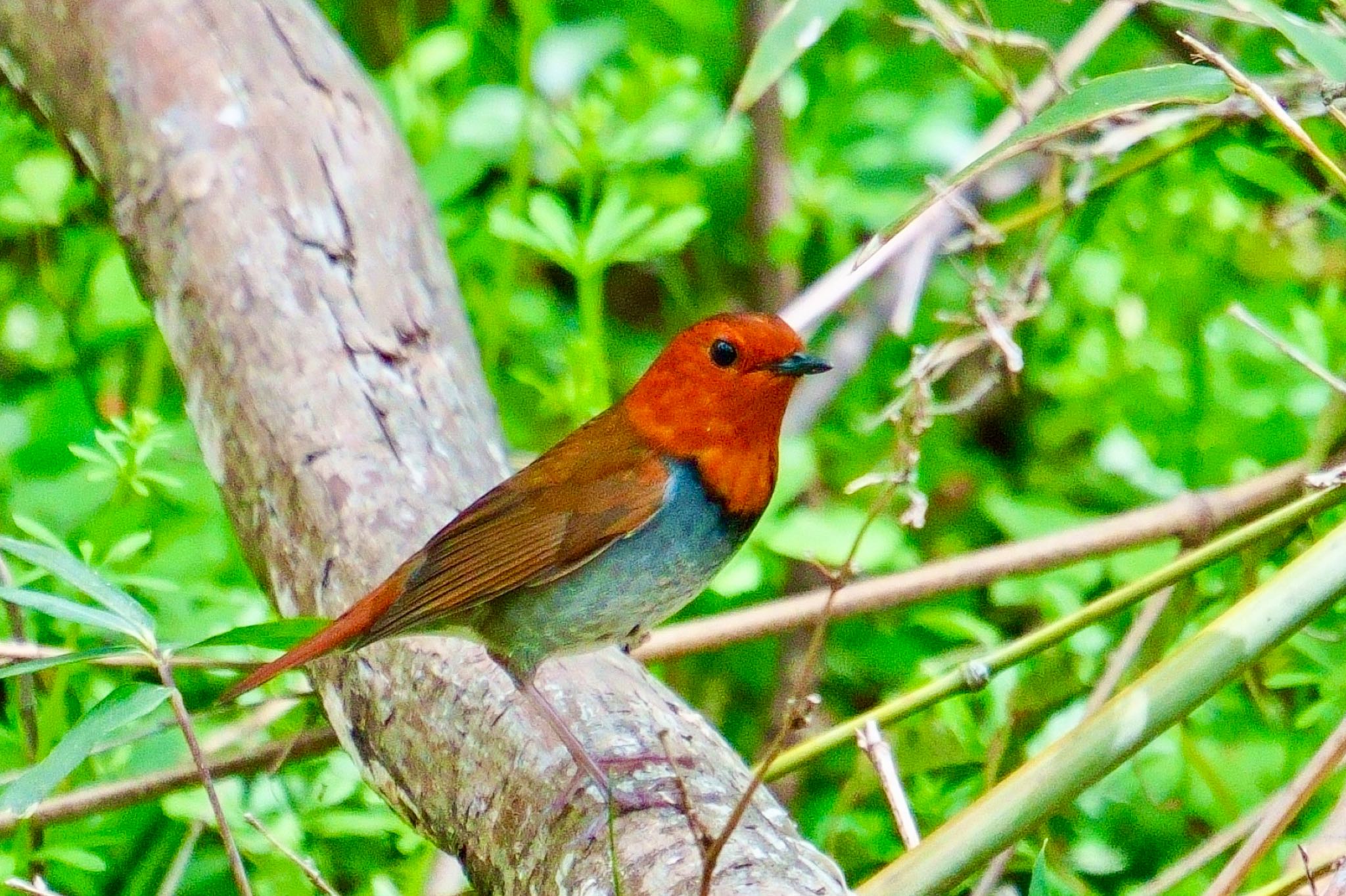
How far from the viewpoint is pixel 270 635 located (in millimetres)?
2107

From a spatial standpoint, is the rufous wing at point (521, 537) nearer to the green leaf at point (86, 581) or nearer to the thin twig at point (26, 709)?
the green leaf at point (86, 581)

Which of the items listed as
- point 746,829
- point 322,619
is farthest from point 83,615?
point 746,829

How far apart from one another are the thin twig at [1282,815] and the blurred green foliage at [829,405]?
2.24ft

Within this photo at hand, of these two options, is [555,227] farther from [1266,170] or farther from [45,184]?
[1266,170]

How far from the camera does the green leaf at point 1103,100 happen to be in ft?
6.00

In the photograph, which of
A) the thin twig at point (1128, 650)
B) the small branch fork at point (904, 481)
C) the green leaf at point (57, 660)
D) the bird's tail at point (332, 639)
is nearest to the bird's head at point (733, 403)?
the small branch fork at point (904, 481)

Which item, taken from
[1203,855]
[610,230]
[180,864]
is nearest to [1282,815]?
[1203,855]

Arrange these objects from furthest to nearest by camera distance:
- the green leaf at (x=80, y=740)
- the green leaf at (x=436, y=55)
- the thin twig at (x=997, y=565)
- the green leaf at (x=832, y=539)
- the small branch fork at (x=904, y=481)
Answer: the green leaf at (x=436, y=55)
the green leaf at (x=832, y=539)
the thin twig at (x=997, y=565)
the green leaf at (x=80, y=740)
the small branch fork at (x=904, y=481)

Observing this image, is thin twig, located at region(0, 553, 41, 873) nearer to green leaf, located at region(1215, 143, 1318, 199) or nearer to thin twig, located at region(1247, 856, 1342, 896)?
thin twig, located at region(1247, 856, 1342, 896)

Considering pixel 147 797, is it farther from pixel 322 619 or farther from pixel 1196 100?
pixel 1196 100

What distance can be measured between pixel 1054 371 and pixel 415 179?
2102 mm

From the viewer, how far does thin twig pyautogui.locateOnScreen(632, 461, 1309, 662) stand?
310 cm

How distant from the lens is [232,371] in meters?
2.85

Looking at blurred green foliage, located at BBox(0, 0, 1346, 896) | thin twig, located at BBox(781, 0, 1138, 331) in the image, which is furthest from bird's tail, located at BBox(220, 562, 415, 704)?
thin twig, located at BBox(781, 0, 1138, 331)
